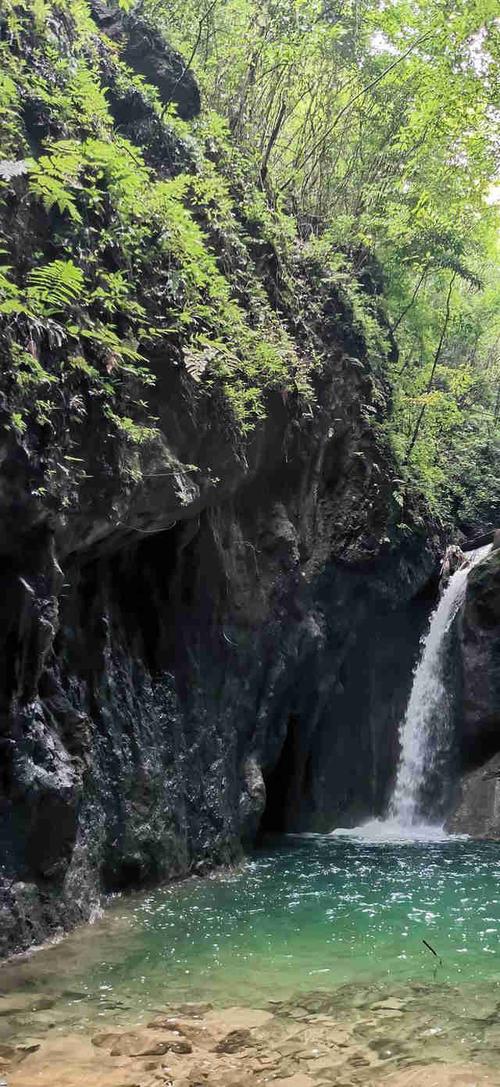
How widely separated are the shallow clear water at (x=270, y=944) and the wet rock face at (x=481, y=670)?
5.96 meters

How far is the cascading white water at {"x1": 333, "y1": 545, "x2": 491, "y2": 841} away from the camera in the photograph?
631 inches

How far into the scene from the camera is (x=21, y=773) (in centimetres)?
656

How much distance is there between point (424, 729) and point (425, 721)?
17 cm

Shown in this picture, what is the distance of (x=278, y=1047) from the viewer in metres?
4.59

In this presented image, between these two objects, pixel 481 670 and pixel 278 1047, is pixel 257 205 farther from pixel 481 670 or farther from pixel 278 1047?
pixel 278 1047

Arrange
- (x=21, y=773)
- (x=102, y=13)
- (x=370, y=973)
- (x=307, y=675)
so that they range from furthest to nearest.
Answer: (x=307, y=675), (x=102, y=13), (x=21, y=773), (x=370, y=973)

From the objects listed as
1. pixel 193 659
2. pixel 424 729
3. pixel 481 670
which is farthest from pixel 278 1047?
pixel 481 670

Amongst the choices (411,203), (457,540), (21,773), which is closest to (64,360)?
(21,773)

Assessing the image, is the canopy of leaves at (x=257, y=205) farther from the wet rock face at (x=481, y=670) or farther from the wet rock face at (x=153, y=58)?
the wet rock face at (x=481, y=670)

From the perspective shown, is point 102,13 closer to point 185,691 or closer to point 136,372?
point 136,372

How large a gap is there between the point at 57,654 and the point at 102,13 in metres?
9.93

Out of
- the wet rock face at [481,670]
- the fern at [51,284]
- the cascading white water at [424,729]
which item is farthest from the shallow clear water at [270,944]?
the wet rock face at [481,670]

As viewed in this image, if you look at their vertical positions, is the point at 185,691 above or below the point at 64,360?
below

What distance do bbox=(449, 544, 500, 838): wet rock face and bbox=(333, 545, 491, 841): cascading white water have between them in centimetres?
46
